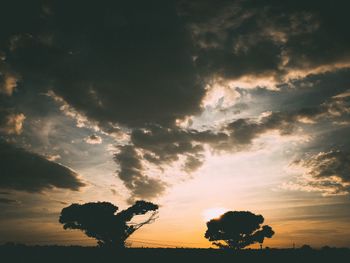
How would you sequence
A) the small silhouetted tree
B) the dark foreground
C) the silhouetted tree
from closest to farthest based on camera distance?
the dark foreground
the silhouetted tree
the small silhouetted tree

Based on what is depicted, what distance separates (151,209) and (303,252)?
31965 mm

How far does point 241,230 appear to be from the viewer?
230 feet

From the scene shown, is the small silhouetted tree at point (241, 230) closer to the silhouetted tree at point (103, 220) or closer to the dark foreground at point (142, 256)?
the silhouetted tree at point (103, 220)

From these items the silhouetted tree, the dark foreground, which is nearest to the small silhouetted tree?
the silhouetted tree

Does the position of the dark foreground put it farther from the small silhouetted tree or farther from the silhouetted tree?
the small silhouetted tree

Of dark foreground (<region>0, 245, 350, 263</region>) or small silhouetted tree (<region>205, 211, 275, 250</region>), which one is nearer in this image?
dark foreground (<region>0, 245, 350, 263</region>)

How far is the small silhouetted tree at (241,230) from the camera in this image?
227 ft

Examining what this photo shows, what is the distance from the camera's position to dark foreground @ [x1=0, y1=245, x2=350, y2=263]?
2948cm

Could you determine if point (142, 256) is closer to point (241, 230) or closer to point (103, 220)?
point (103, 220)

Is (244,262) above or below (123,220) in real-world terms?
below

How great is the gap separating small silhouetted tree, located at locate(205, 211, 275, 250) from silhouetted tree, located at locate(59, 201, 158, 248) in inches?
840

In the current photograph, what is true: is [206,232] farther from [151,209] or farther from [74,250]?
[74,250]

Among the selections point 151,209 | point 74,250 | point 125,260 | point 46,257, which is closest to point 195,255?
point 125,260

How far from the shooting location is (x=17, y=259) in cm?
2923
